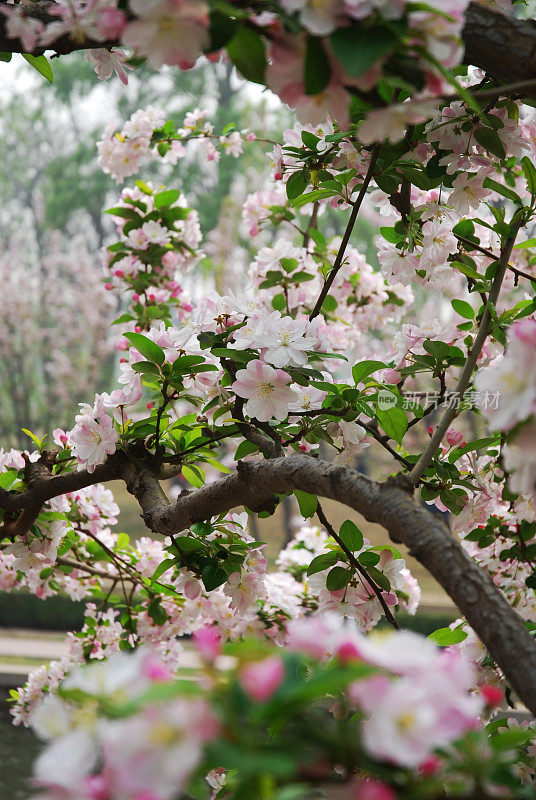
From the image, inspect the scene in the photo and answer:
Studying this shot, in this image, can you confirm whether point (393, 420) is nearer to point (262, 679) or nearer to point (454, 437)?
point (454, 437)

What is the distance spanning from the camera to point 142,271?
7.57ft

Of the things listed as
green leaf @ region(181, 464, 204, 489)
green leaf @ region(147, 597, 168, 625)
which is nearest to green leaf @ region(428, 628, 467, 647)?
green leaf @ region(181, 464, 204, 489)

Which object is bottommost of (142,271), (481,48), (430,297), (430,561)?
(430,561)

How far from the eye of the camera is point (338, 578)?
1.24 m

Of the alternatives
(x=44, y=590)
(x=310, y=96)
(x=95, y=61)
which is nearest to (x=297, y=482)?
(x=310, y=96)

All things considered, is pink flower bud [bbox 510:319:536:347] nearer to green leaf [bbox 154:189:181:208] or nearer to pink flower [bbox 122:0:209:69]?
pink flower [bbox 122:0:209:69]

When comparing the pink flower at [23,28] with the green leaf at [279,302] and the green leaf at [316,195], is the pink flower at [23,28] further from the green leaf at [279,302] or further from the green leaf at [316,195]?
the green leaf at [279,302]

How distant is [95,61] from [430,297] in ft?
29.9

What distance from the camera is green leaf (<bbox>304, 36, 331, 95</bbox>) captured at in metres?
0.59

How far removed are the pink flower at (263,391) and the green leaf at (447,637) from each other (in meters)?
0.37

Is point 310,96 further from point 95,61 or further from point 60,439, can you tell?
point 60,439

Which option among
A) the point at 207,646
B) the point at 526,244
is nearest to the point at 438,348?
the point at 526,244

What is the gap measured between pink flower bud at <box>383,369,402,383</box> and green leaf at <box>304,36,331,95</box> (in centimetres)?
77

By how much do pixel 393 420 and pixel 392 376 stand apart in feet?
0.62
